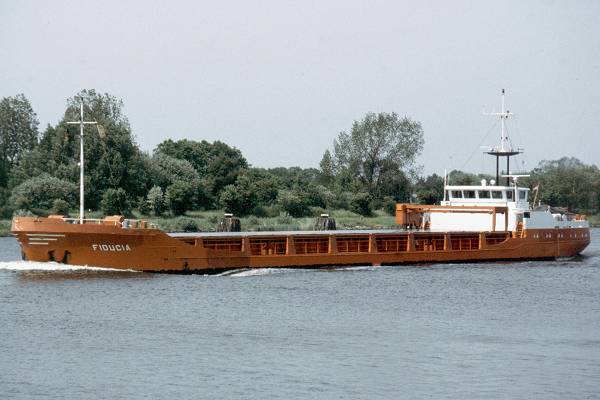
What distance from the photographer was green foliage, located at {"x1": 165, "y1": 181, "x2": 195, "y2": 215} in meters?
85.6

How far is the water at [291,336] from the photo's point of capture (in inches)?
918

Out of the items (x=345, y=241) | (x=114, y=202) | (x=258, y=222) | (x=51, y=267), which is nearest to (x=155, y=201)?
(x=114, y=202)

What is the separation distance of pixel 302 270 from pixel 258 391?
22719 mm

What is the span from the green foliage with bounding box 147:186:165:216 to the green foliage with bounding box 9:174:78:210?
7172 millimetres

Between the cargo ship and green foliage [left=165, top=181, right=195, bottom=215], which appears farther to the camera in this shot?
green foliage [left=165, top=181, right=195, bottom=215]

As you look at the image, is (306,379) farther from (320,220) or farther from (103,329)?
(320,220)

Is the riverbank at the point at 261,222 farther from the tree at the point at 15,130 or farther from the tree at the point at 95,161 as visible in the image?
the tree at the point at 15,130

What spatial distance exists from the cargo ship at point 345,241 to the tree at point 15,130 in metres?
63.2

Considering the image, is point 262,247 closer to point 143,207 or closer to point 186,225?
point 186,225

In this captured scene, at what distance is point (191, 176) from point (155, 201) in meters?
11.8

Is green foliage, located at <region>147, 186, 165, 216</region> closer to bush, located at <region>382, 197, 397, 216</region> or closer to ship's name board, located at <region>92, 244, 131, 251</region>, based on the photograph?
bush, located at <region>382, 197, 397, 216</region>

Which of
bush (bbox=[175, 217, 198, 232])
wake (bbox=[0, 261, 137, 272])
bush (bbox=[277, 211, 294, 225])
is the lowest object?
wake (bbox=[0, 261, 137, 272])

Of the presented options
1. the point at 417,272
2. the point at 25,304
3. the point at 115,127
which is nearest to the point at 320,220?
the point at 115,127

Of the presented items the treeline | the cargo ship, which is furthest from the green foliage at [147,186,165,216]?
the cargo ship
